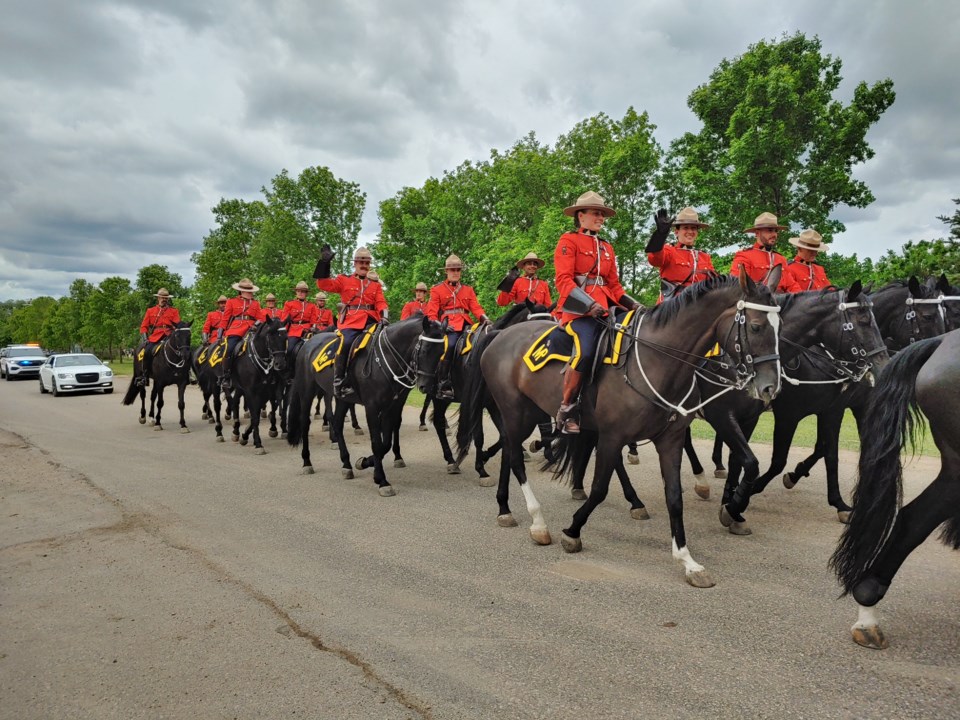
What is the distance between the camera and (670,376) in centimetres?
471

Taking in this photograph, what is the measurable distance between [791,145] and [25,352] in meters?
38.2

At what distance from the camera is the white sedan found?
21.0m

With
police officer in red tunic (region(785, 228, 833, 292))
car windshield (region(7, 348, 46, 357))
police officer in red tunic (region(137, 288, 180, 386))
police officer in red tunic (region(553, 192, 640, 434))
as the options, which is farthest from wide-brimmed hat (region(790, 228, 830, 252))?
car windshield (region(7, 348, 46, 357))

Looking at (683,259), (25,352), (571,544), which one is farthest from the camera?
(25,352)

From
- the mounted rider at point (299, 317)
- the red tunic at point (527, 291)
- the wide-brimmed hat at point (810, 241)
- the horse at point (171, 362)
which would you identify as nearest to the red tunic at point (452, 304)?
the red tunic at point (527, 291)

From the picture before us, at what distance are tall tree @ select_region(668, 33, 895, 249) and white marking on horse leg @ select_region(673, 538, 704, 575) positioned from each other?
17633 mm

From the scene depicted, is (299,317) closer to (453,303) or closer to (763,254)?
(453,303)

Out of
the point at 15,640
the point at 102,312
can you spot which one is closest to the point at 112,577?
the point at 15,640

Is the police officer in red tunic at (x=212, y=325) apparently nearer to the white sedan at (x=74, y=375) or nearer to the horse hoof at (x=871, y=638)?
the white sedan at (x=74, y=375)

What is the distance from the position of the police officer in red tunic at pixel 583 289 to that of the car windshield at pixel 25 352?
36.6 meters

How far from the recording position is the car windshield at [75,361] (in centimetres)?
2228

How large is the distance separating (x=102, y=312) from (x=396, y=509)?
162ft

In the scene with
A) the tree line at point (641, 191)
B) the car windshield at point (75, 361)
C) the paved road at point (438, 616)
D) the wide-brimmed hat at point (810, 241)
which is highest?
the tree line at point (641, 191)

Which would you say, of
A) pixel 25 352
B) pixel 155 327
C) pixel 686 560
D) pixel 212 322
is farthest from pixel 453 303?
pixel 25 352
